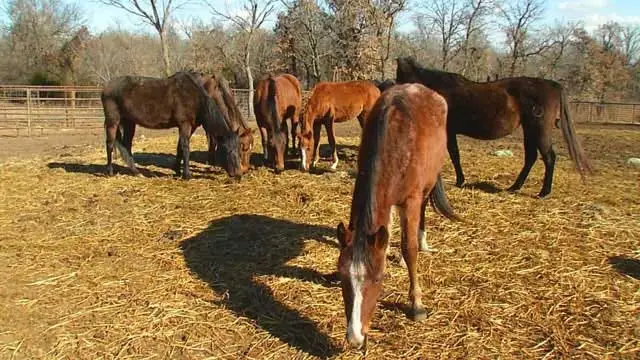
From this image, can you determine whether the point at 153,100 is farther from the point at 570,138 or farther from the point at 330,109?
the point at 570,138

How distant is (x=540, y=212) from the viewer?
18.9 feet

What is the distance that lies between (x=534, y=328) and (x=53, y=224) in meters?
5.41

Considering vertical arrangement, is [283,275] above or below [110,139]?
below

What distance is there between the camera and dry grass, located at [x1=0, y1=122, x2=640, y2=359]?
10.8 feet

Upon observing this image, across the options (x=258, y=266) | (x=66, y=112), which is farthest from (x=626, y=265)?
(x=66, y=112)

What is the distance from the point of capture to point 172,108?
26.3ft

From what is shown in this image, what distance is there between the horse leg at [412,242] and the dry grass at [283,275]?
11 cm

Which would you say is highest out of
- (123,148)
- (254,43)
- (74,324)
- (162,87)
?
(254,43)

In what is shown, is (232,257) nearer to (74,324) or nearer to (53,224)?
(74,324)

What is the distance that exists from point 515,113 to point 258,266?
436 cm

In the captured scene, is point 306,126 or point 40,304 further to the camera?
point 306,126

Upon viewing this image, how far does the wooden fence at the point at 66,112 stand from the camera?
17422 millimetres

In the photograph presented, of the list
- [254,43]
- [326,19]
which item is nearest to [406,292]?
[326,19]

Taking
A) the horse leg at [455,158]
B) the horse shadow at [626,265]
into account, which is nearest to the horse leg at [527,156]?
the horse leg at [455,158]
